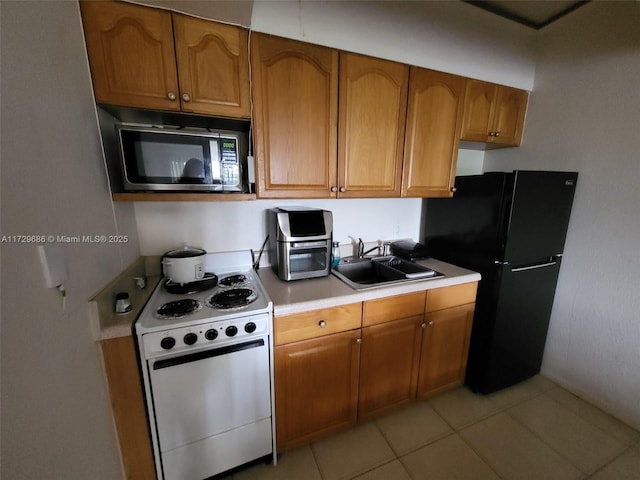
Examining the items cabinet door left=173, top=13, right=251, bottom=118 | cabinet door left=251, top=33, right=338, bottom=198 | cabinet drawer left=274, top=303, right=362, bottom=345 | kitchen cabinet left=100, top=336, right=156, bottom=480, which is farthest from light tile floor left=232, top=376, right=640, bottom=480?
cabinet door left=173, top=13, right=251, bottom=118

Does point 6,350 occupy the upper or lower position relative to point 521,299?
upper

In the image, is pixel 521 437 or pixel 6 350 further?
pixel 521 437

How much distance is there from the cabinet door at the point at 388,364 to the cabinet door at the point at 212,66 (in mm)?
1335

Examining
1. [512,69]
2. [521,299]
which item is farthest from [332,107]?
[521,299]

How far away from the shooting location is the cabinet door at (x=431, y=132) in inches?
59.9

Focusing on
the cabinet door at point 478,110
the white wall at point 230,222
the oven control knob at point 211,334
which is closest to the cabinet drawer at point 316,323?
the oven control knob at point 211,334

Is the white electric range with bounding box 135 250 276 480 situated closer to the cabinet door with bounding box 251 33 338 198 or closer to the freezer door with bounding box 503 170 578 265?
the cabinet door with bounding box 251 33 338 198

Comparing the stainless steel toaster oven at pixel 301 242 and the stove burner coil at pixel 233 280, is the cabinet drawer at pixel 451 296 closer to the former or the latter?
the stainless steel toaster oven at pixel 301 242

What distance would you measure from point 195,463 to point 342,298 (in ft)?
3.27

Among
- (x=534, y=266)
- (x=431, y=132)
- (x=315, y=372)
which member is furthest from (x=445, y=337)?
(x=431, y=132)

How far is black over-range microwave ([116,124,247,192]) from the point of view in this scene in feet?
3.56

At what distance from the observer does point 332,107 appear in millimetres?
1358

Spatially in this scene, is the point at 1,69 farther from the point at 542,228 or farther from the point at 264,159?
the point at 542,228

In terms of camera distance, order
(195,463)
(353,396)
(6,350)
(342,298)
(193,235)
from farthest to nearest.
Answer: (193,235)
(353,396)
(342,298)
(195,463)
(6,350)
